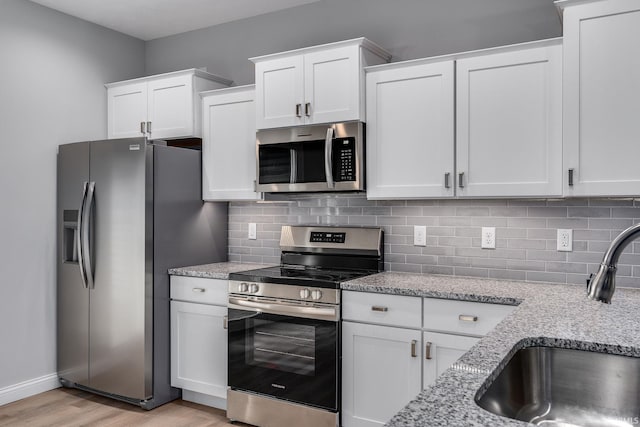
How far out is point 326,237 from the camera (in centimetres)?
349

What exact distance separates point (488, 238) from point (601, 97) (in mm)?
966

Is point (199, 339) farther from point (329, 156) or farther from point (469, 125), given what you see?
point (469, 125)

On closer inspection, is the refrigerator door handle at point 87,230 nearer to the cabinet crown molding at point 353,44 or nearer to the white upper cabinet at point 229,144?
the white upper cabinet at point 229,144

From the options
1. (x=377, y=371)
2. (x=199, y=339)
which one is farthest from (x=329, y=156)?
(x=199, y=339)

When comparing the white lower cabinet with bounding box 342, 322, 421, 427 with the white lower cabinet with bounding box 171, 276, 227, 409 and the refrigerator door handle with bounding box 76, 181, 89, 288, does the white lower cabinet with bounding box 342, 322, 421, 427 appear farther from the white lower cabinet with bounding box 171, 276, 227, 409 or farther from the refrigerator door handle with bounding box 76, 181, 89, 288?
A: the refrigerator door handle with bounding box 76, 181, 89, 288

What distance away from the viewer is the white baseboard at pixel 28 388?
3.46 m

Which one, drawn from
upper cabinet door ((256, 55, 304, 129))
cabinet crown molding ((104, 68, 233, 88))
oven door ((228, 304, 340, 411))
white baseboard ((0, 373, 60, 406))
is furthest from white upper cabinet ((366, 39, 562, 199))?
white baseboard ((0, 373, 60, 406))

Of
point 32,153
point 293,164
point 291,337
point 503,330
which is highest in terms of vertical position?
point 32,153

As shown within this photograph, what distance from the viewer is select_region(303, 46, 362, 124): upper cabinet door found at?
3047 millimetres

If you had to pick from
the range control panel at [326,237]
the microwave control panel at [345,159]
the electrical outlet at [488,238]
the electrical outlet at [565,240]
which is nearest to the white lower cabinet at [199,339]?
the range control panel at [326,237]

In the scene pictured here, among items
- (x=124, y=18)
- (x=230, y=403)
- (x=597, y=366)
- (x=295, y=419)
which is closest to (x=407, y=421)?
(x=597, y=366)

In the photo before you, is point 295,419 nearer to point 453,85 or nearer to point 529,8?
point 453,85

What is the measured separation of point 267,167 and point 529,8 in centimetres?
179

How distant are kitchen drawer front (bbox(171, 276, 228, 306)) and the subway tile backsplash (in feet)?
2.35
